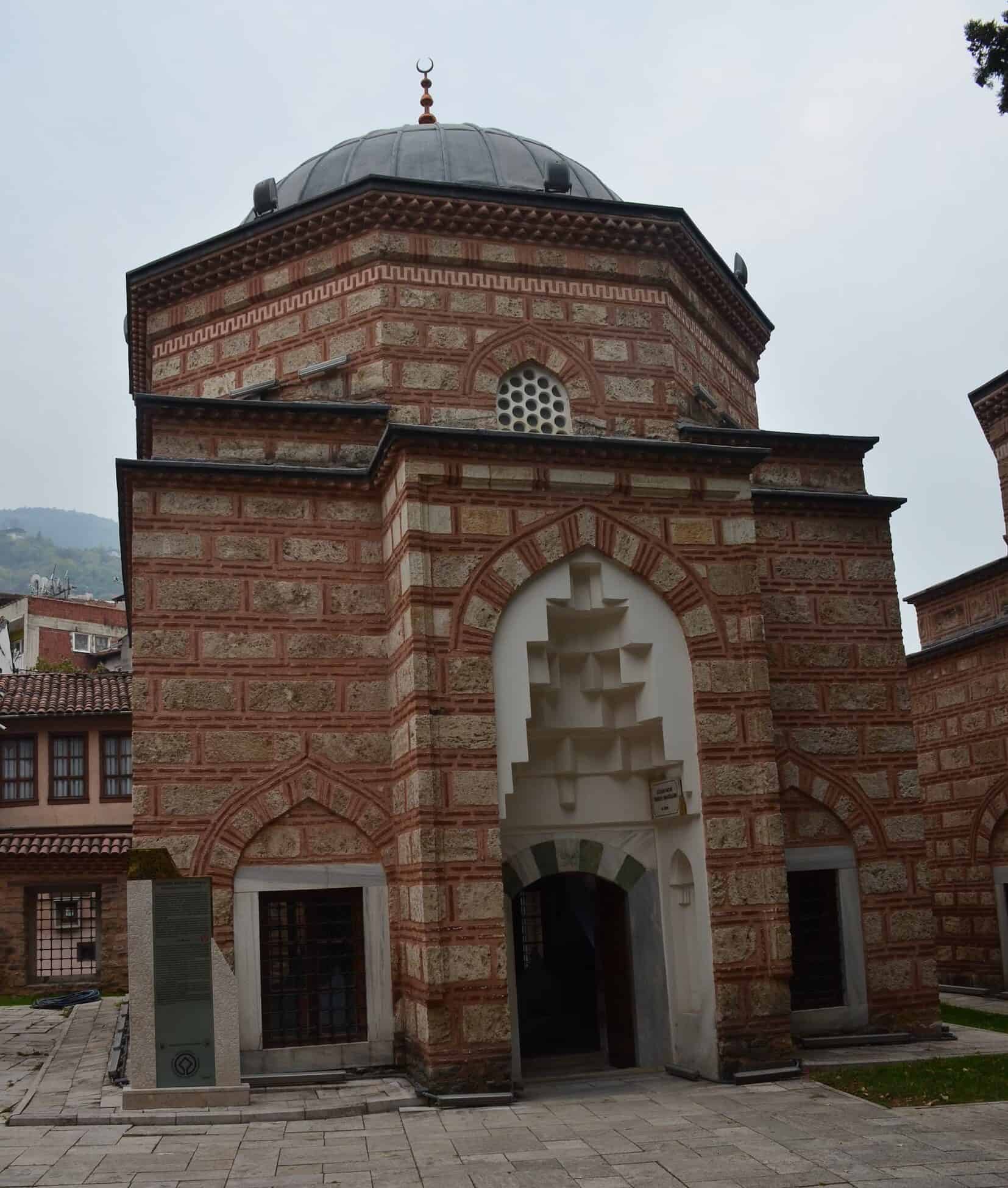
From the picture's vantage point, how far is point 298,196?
13719 mm

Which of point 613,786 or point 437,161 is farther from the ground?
point 437,161

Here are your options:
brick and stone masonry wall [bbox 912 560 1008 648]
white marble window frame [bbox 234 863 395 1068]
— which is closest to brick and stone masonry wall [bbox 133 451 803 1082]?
white marble window frame [bbox 234 863 395 1068]

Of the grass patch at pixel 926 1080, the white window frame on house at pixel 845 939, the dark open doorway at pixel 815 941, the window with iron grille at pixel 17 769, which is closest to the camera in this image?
the grass patch at pixel 926 1080

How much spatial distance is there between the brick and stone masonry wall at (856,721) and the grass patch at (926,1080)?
132 centimetres

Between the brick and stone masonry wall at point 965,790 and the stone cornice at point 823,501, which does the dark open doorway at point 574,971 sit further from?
the brick and stone masonry wall at point 965,790

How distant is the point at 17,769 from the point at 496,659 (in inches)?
563

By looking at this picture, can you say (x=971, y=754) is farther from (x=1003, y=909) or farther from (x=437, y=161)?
(x=437, y=161)

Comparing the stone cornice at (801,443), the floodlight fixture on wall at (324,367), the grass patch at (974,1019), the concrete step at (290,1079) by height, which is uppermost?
the floodlight fixture on wall at (324,367)

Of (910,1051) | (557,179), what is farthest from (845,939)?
(557,179)

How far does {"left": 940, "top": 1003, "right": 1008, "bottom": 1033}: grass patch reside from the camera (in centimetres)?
1172

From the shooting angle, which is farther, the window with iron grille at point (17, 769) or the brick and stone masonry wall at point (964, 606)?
the window with iron grille at point (17, 769)

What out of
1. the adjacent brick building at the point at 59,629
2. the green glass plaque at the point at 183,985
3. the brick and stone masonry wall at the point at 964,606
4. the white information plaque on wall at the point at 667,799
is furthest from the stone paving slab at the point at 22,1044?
the adjacent brick building at the point at 59,629

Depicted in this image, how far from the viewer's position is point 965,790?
50.6 ft

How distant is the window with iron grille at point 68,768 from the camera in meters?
21.1
